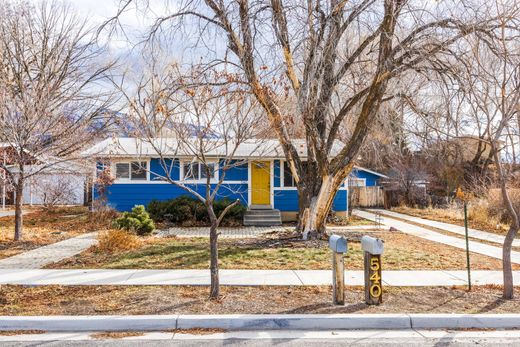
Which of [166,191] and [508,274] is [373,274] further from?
[166,191]

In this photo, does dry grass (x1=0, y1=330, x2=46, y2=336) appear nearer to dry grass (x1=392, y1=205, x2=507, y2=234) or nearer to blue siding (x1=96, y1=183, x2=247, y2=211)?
blue siding (x1=96, y1=183, x2=247, y2=211)

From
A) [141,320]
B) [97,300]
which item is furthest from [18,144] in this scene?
[141,320]

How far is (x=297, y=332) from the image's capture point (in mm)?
5492

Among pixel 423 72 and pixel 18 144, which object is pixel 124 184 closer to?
pixel 18 144

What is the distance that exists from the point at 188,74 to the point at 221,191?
1027cm

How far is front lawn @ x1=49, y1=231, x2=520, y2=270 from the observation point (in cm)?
923

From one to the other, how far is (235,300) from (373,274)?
207cm

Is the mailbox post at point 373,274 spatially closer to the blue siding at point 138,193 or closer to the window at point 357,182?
the blue siding at point 138,193

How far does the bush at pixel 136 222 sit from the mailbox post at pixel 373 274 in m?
9.29

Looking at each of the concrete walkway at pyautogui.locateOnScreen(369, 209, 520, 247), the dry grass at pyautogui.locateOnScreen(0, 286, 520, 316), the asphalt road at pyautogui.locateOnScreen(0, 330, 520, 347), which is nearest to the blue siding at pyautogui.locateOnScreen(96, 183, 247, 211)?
the concrete walkway at pyautogui.locateOnScreen(369, 209, 520, 247)

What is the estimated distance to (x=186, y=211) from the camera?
57.4ft

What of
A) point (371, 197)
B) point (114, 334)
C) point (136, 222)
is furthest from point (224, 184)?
point (371, 197)

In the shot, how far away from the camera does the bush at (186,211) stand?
17578 millimetres

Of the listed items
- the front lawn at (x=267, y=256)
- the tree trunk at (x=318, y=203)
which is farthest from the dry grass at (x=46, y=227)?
the tree trunk at (x=318, y=203)
